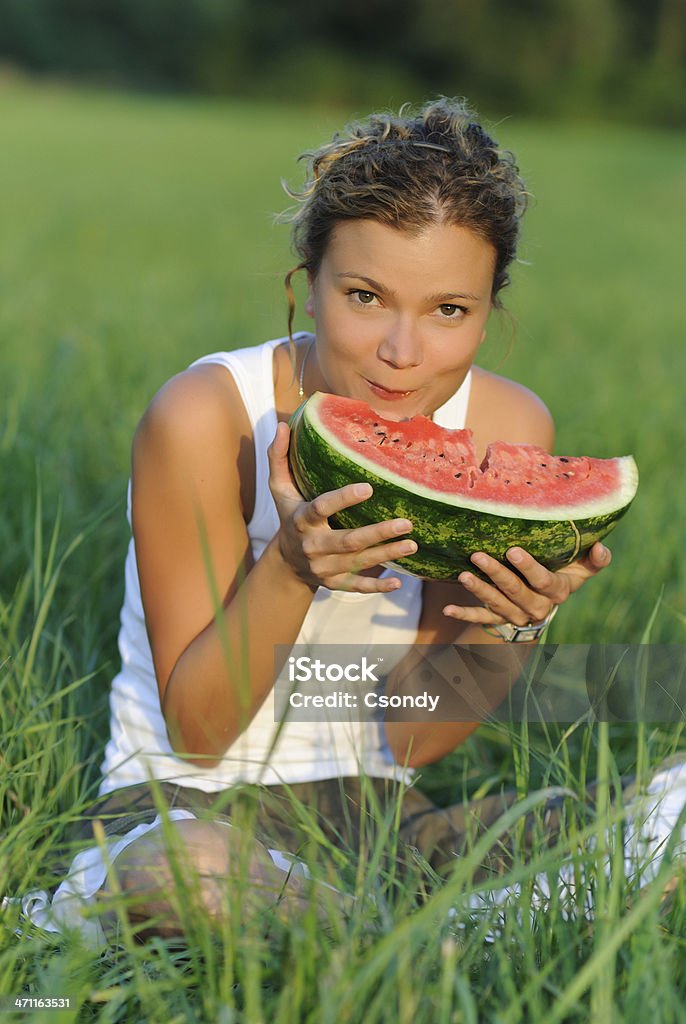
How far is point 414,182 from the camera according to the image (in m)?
2.24

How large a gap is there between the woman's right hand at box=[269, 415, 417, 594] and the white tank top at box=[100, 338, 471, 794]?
1.01ft

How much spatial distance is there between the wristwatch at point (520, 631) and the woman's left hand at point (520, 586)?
2 cm

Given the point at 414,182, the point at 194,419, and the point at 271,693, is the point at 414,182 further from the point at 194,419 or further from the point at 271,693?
the point at 271,693

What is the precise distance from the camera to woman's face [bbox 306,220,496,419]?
2.24 metres

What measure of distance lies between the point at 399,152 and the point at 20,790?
1.57 meters

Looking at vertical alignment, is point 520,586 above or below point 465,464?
below

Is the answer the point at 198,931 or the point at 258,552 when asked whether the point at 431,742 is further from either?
the point at 198,931

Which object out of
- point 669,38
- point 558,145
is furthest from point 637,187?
point 669,38

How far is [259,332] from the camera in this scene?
628cm

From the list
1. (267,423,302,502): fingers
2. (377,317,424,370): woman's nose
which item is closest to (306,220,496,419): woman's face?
(377,317,424,370): woman's nose

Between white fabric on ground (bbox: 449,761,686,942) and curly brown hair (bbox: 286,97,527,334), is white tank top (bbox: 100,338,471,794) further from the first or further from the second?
white fabric on ground (bbox: 449,761,686,942)

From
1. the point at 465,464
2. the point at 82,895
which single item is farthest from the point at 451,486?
the point at 82,895

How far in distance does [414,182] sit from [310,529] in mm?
782

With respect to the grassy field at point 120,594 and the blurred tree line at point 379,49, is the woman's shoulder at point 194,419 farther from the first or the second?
the blurred tree line at point 379,49
